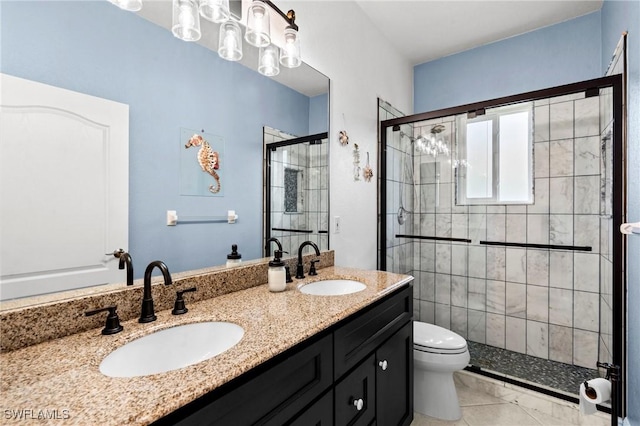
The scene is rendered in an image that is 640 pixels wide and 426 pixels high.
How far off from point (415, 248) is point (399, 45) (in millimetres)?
1827

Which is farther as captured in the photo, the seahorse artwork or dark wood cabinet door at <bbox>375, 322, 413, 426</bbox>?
dark wood cabinet door at <bbox>375, 322, 413, 426</bbox>

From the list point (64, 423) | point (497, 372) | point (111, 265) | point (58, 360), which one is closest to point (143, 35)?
point (111, 265)

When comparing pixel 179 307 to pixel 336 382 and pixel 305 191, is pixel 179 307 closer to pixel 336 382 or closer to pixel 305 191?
pixel 336 382

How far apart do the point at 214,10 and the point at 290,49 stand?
1.41 ft

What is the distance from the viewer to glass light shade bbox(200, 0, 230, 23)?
3.86 ft

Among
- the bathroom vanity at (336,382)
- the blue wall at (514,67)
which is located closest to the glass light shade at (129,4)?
the bathroom vanity at (336,382)

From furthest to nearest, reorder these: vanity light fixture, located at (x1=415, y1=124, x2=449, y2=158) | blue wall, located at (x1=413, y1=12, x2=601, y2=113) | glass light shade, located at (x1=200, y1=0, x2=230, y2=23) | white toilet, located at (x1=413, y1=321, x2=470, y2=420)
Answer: vanity light fixture, located at (x1=415, y1=124, x2=449, y2=158) < blue wall, located at (x1=413, y1=12, x2=601, y2=113) < white toilet, located at (x1=413, y1=321, x2=470, y2=420) < glass light shade, located at (x1=200, y1=0, x2=230, y2=23)

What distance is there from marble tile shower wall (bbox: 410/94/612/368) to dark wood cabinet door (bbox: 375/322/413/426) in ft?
3.85

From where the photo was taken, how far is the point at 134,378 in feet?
2.15

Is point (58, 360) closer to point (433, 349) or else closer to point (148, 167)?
point (148, 167)

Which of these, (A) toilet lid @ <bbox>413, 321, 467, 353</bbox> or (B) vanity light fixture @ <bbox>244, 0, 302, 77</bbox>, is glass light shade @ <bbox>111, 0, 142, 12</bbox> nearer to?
(B) vanity light fixture @ <bbox>244, 0, 302, 77</bbox>

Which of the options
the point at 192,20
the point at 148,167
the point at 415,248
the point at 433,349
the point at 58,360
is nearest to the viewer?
the point at 58,360

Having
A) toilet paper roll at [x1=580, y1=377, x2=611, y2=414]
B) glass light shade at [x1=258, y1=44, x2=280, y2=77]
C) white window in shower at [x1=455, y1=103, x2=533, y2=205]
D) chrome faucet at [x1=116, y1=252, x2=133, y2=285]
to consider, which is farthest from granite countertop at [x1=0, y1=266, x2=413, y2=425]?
white window in shower at [x1=455, y1=103, x2=533, y2=205]

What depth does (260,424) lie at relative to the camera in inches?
30.0
